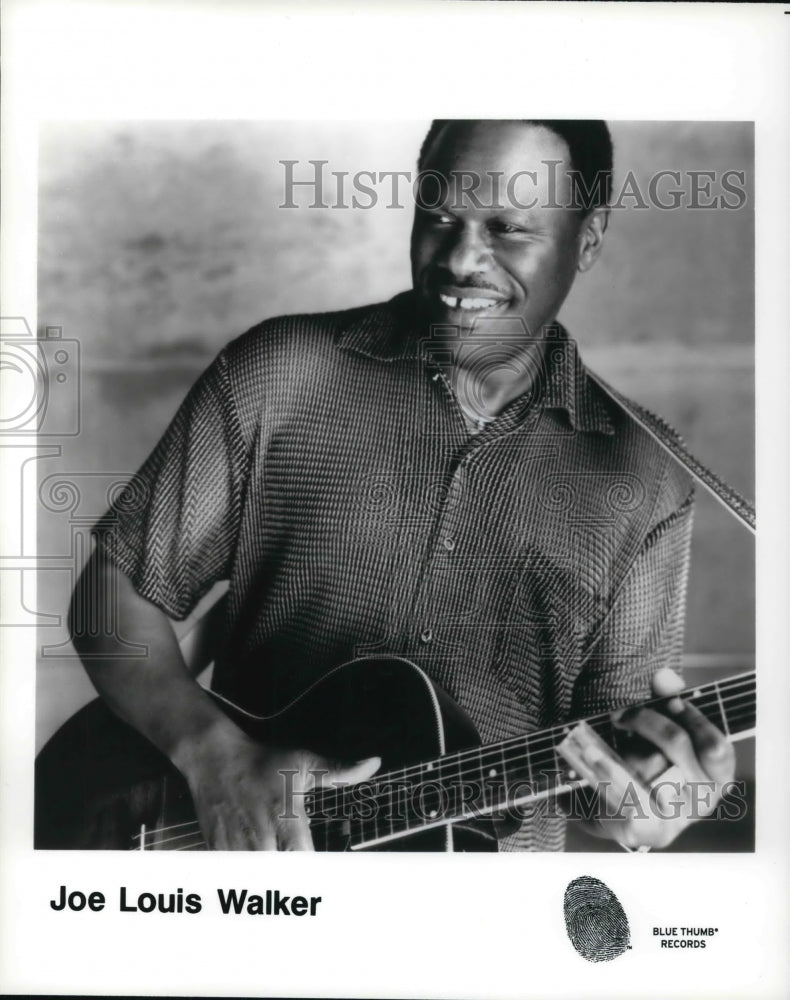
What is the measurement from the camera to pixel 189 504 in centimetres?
168

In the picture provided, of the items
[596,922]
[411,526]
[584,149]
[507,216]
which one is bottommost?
[596,922]

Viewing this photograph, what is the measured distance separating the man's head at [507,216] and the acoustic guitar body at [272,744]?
0.61m

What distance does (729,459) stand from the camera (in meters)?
1.67

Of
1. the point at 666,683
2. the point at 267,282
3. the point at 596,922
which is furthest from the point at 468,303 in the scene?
the point at 596,922

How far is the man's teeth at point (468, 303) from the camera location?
65.2 inches

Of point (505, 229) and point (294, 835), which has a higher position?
point (505, 229)

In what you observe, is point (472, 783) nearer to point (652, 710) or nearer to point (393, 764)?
point (393, 764)

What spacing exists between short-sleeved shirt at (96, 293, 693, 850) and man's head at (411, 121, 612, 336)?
7 cm

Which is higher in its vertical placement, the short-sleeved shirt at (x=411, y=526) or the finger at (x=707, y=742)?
the short-sleeved shirt at (x=411, y=526)

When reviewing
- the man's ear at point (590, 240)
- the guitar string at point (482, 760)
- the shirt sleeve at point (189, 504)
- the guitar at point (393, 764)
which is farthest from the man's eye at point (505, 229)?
the guitar string at point (482, 760)

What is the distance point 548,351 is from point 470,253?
8.0 inches

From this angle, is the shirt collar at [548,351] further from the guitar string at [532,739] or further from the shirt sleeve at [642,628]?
the guitar string at [532,739]

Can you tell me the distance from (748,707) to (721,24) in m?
1.12

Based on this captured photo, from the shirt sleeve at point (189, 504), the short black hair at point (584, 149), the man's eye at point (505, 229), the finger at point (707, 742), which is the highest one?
the short black hair at point (584, 149)
